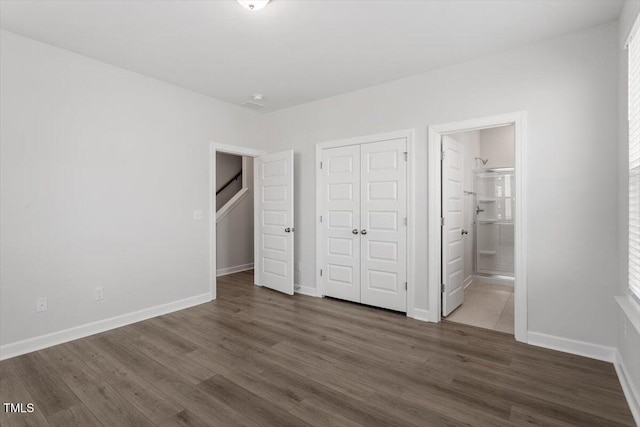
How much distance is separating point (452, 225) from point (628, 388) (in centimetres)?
199

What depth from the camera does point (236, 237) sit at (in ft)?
20.6

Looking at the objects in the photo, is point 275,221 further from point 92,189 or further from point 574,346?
point 574,346

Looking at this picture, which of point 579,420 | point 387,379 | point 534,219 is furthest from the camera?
point 534,219

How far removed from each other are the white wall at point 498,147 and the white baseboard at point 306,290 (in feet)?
13.1

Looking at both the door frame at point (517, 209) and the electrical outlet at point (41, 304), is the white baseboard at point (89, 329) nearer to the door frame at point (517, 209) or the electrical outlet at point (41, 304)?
the electrical outlet at point (41, 304)

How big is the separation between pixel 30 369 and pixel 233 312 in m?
1.81

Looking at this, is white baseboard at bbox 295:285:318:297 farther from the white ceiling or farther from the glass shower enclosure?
the glass shower enclosure

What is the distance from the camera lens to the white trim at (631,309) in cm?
188

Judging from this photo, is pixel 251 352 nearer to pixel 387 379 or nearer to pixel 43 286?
pixel 387 379

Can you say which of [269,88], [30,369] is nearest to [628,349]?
[269,88]

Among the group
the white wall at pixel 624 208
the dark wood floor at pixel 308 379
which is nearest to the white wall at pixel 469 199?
the dark wood floor at pixel 308 379

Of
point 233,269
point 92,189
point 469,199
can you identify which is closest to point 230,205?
point 233,269

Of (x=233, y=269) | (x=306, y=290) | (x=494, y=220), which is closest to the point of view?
(x=306, y=290)

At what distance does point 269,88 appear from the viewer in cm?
402
